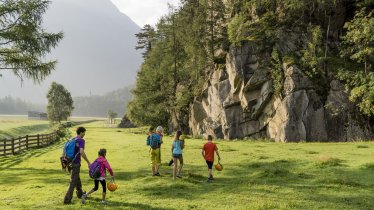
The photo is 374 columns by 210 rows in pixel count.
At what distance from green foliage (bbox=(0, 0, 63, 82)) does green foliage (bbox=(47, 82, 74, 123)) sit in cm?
8116

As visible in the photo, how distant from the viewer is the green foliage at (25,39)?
24000 millimetres

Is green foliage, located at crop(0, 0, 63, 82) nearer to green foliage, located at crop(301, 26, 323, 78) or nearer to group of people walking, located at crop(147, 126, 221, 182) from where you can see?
group of people walking, located at crop(147, 126, 221, 182)

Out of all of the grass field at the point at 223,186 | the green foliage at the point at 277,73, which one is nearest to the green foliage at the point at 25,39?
the grass field at the point at 223,186

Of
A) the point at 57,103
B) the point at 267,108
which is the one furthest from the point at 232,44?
the point at 57,103

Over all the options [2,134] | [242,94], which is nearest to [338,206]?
[242,94]

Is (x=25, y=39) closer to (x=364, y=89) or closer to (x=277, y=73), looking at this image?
(x=277, y=73)

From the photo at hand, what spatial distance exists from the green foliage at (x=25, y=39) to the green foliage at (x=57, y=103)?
81.2 metres

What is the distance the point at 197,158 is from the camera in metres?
25.8

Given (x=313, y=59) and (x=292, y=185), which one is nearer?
(x=292, y=185)

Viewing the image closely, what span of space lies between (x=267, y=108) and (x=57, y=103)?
7547 cm

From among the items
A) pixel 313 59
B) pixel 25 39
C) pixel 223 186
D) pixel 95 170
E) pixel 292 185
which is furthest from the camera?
pixel 313 59

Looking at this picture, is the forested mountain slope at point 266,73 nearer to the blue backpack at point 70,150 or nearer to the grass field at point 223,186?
the grass field at point 223,186

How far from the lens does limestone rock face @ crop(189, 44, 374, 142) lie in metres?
Answer: 40.5

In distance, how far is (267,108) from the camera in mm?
45406
